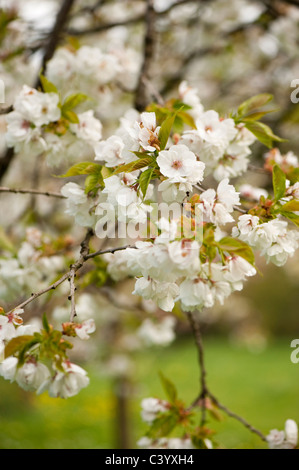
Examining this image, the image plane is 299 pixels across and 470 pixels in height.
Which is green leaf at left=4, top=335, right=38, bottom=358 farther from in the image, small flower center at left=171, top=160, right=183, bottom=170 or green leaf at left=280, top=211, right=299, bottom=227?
green leaf at left=280, top=211, right=299, bottom=227

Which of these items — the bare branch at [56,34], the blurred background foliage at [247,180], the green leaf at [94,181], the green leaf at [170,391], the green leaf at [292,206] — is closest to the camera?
the green leaf at [292,206]

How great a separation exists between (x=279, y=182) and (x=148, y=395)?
282 inches

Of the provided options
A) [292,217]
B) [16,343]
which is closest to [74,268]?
[16,343]

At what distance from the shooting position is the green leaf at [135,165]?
988 mm

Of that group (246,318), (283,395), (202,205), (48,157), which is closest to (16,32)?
(48,157)

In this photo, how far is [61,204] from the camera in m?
3.38

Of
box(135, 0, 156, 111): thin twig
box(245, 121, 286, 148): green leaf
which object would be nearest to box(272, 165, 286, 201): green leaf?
box(245, 121, 286, 148): green leaf

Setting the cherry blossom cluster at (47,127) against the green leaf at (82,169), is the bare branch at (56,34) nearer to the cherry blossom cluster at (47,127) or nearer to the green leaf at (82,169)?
the cherry blossom cluster at (47,127)

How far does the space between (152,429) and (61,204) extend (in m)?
2.24

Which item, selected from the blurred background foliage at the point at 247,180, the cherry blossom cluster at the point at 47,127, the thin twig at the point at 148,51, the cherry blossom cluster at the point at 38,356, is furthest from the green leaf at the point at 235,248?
the thin twig at the point at 148,51

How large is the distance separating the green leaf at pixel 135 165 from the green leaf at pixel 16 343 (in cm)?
44

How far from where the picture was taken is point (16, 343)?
1.00 m

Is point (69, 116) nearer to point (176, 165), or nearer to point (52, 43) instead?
point (176, 165)

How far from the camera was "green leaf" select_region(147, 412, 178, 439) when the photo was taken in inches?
58.1
